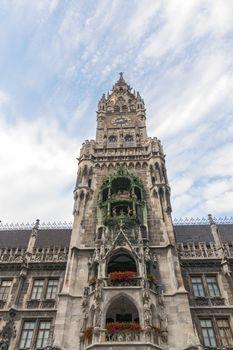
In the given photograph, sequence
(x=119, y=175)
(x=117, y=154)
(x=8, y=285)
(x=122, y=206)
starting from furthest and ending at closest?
(x=117, y=154) < (x=119, y=175) < (x=122, y=206) < (x=8, y=285)

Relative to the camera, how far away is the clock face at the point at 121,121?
4019 centimetres

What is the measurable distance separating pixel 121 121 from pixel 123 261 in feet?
68.1

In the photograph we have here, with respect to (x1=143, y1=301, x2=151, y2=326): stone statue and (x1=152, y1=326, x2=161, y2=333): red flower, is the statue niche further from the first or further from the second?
(x1=152, y1=326, x2=161, y2=333): red flower

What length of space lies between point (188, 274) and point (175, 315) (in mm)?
4377

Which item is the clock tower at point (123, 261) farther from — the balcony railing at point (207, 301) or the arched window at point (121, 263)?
the balcony railing at point (207, 301)

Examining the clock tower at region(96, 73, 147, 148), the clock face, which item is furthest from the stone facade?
the clock face

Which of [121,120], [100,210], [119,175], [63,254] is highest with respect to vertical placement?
[121,120]

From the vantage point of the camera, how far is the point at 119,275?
21.6 m

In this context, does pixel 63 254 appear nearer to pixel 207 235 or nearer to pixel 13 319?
pixel 13 319

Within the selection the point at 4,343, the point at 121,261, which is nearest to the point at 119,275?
the point at 121,261

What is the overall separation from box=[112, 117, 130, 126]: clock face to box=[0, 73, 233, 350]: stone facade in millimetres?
8349

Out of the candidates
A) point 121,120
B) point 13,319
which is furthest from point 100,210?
point 121,120

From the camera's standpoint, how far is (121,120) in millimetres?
40938

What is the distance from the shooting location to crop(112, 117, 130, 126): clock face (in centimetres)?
4019
